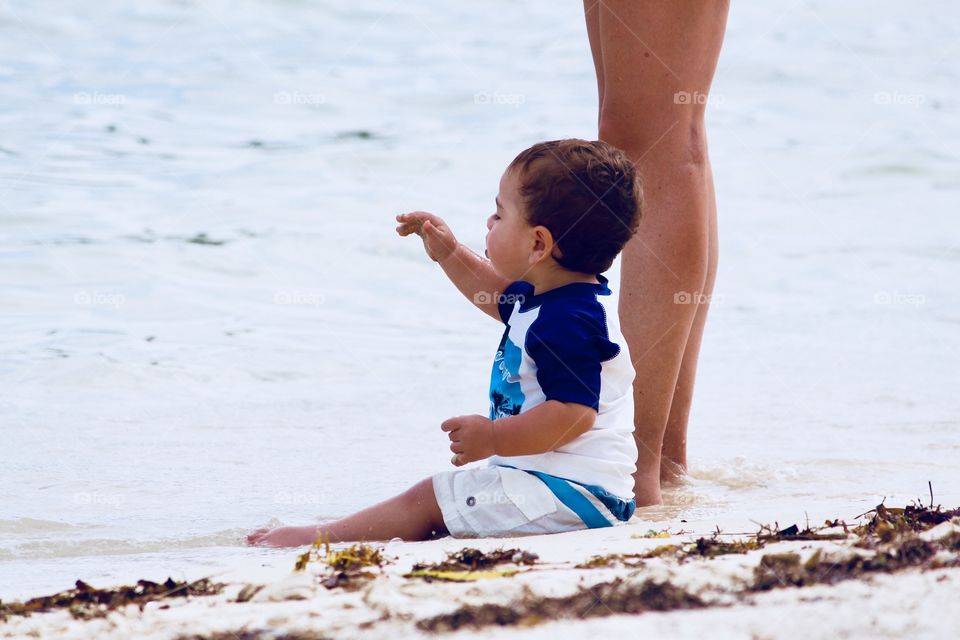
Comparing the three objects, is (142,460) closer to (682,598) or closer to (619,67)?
(619,67)

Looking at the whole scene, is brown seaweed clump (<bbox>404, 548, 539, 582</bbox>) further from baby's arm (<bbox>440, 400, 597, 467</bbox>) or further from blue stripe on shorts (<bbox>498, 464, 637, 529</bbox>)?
blue stripe on shorts (<bbox>498, 464, 637, 529</bbox>)

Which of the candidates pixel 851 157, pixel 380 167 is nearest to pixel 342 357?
pixel 380 167

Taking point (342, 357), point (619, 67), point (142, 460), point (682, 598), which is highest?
point (619, 67)

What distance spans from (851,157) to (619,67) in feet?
24.9

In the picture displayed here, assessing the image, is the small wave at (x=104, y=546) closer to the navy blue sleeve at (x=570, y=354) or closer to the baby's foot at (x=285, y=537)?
the baby's foot at (x=285, y=537)

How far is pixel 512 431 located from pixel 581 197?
20.2 inches

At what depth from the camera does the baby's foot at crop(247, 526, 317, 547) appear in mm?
2547

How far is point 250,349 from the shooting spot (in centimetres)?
489

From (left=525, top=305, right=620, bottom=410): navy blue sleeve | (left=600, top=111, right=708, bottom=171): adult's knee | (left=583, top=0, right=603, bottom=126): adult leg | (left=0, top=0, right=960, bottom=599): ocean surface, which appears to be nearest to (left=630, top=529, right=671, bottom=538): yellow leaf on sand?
(left=0, top=0, right=960, bottom=599): ocean surface

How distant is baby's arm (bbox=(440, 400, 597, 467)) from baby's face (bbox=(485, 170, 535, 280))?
36 centimetres

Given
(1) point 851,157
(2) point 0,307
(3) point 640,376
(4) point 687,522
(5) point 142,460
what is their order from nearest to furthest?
1. (4) point 687,522
2. (3) point 640,376
3. (5) point 142,460
4. (2) point 0,307
5. (1) point 851,157

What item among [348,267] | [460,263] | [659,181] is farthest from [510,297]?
[348,267]

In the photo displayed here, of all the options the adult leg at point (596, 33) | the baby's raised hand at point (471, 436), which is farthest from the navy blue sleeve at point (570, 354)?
the adult leg at point (596, 33)

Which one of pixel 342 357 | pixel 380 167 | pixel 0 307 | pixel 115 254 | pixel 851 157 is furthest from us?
pixel 851 157
